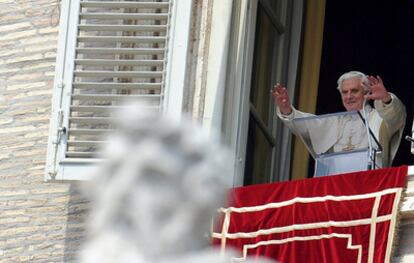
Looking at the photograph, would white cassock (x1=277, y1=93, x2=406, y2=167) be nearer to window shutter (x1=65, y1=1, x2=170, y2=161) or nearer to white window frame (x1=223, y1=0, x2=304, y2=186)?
white window frame (x1=223, y1=0, x2=304, y2=186)

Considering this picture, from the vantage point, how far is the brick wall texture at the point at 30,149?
8.35 meters

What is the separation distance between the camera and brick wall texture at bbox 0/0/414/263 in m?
8.35

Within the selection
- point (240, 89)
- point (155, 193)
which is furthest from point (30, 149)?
point (155, 193)

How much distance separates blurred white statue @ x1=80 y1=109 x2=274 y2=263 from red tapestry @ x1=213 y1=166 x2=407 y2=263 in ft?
16.5

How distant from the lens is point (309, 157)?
8.97 metres

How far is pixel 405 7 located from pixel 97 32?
2.79 meters

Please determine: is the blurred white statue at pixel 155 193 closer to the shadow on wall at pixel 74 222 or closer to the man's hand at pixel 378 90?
the man's hand at pixel 378 90

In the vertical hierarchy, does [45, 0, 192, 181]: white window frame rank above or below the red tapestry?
above

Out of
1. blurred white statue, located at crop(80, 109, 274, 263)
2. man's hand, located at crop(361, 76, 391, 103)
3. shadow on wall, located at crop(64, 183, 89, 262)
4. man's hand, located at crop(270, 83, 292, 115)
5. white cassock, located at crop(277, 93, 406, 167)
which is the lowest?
shadow on wall, located at crop(64, 183, 89, 262)

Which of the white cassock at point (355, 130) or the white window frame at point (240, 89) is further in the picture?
the white window frame at point (240, 89)

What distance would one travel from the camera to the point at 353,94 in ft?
25.8

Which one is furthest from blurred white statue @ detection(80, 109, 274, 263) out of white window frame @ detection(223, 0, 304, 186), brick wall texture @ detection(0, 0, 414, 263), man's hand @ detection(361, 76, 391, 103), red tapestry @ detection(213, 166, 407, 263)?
brick wall texture @ detection(0, 0, 414, 263)

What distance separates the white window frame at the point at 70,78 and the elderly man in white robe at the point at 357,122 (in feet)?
1.55

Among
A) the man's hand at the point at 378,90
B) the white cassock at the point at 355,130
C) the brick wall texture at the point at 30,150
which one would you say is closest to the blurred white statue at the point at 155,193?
the man's hand at the point at 378,90
